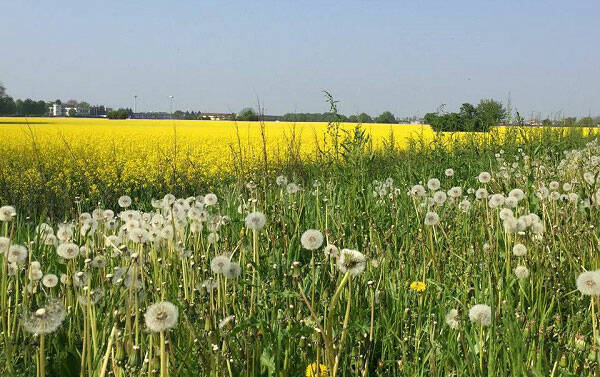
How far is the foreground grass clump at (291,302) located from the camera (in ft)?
5.74

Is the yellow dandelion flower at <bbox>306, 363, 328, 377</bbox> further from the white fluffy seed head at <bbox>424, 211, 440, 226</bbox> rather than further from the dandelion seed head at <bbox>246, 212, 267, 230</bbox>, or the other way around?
the white fluffy seed head at <bbox>424, 211, 440, 226</bbox>

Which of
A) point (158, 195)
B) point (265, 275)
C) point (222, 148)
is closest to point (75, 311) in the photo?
point (265, 275)

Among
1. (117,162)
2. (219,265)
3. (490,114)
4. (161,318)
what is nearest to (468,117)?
(490,114)

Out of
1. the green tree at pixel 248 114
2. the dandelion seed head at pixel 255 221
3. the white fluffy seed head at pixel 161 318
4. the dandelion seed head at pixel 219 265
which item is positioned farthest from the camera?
the green tree at pixel 248 114

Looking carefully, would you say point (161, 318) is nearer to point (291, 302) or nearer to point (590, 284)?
point (291, 302)

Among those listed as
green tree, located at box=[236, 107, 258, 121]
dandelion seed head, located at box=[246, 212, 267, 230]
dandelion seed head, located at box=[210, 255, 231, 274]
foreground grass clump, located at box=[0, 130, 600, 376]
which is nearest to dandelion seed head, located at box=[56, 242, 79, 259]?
foreground grass clump, located at box=[0, 130, 600, 376]

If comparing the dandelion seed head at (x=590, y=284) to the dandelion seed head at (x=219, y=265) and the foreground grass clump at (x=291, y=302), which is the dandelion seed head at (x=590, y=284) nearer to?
the foreground grass clump at (x=291, y=302)

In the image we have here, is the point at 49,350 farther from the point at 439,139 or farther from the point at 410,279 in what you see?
the point at 439,139

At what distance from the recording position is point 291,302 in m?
2.45

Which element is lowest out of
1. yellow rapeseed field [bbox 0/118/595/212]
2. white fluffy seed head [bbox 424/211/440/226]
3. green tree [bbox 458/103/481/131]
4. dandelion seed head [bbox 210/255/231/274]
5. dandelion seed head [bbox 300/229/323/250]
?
yellow rapeseed field [bbox 0/118/595/212]

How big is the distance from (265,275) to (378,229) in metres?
1.10

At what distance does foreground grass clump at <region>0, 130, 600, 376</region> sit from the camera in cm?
175

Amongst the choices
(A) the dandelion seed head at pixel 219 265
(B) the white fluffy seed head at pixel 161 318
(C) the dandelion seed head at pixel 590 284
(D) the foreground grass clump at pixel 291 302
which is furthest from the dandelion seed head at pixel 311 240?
(C) the dandelion seed head at pixel 590 284

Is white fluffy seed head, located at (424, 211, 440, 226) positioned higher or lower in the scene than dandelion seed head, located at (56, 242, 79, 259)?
lower
